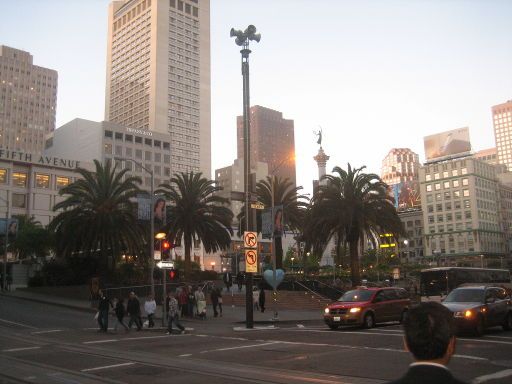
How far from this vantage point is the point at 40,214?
95.6m

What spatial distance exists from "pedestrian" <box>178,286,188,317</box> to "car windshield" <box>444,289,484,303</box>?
1482cm

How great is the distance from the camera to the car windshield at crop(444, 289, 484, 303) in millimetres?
18562

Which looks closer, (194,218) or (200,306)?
(200,306)

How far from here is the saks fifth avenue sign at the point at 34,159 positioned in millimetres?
92188

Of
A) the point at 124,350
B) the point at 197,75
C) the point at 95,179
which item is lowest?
the point at 124,350

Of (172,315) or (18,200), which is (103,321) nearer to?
(172,315)

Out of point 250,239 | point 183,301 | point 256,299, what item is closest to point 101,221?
point 256,299

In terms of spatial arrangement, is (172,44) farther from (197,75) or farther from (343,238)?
(343,238)

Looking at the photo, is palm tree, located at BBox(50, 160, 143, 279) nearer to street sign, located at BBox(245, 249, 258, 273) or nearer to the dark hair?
street sign, located at BBox(245, 249, 258, 273)

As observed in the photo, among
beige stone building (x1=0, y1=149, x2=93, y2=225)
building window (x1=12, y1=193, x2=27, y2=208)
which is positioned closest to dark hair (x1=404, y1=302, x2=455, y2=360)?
beige stone building (x1=0, y1=149, x2=93, y2=225)

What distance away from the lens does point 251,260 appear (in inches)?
992

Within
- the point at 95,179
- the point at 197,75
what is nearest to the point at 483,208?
the point at 197,75

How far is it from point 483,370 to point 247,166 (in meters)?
16.6

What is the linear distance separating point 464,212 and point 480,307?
5311 inches
